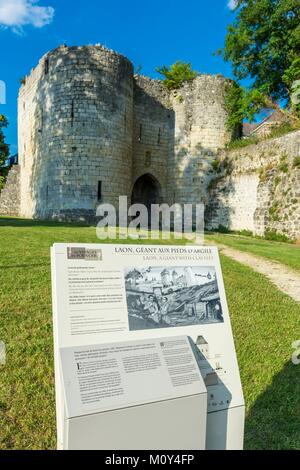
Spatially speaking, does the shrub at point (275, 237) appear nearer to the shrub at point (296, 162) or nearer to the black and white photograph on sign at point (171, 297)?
the shrub at point (296, 162)

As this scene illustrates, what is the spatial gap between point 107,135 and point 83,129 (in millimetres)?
1264

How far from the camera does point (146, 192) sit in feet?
88.7

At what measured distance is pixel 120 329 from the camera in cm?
269

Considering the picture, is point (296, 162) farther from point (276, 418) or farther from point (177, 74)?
point (276, 418)

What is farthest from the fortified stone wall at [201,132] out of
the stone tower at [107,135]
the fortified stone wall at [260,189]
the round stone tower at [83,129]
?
the round stone tower at [83,129]

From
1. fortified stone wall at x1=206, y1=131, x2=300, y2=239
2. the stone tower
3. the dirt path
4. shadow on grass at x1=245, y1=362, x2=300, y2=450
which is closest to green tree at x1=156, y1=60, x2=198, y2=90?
the stone tower

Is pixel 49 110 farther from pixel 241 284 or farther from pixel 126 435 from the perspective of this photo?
pixel 126 435

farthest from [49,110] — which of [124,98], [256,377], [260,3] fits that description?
[256,377]

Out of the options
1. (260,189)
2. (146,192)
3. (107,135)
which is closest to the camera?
(260,189)

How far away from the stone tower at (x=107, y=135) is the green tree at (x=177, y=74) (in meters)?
0.41

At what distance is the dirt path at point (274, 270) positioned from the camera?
27.5 feet

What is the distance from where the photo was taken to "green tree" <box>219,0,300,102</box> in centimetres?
2239

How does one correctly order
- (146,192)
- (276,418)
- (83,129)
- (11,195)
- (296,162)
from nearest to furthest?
1. (276,418)
2. (296,162)
3. (83,129)
4. (146,192)
5. (11,195)

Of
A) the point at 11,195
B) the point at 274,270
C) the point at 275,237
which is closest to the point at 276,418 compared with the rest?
the point at 274,270
